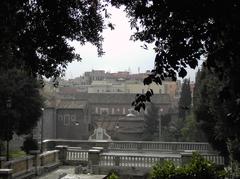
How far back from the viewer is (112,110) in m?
92.0

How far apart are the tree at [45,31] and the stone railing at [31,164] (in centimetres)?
1120

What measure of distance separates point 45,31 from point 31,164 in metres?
18.4

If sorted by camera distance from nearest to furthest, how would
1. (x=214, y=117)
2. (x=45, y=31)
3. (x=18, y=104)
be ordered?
(x=45, y=31) < (x=214, y=117) < (x=18, y=104)

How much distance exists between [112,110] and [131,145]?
57.2 m

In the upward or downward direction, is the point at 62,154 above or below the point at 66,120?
below

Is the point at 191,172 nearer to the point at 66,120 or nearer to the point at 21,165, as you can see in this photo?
the point at 21,165

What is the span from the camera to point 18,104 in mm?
28016

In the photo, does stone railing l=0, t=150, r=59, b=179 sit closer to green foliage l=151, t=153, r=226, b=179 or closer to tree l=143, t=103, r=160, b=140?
green foliage l=151, t=153, r=226, b=179

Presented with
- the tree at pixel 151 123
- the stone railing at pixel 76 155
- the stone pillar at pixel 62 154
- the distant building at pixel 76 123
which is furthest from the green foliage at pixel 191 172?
the distant building at pixel 76 123

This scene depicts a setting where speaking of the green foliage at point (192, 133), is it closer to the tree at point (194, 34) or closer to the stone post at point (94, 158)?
the stone post at point (94, 158)

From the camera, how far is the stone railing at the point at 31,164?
21.9 m

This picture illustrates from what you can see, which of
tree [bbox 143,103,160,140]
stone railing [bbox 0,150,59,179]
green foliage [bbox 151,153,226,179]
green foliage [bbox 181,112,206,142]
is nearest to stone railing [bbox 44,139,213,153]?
stone railing [bbox 0,150,59,179]

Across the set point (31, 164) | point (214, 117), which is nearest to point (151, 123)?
point (214, 117)

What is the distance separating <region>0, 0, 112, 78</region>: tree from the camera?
6977 millimetres
